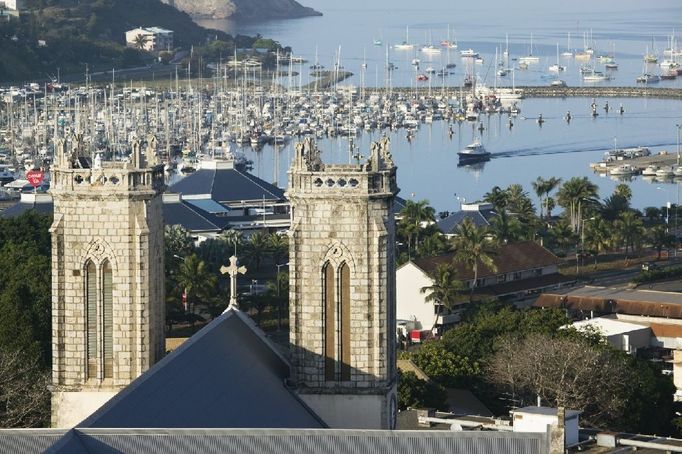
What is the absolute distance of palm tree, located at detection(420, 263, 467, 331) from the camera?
259 feet

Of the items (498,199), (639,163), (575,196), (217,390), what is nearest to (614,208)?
(575,196)

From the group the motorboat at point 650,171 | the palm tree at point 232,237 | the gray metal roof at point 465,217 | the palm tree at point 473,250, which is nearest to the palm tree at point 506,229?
the gray metal roof at point 465,217

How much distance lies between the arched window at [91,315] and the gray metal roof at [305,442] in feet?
26.3

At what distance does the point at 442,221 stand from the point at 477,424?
60.0 meters

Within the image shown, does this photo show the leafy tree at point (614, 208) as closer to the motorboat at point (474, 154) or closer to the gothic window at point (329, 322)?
the motorboat at point (474, 154)

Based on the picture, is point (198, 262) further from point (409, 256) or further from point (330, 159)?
point (330, 159)

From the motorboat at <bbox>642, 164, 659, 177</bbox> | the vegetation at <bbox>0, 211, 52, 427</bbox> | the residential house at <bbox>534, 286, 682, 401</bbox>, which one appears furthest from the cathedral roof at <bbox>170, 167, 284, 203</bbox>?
the motorboat at <bbox>642, 164, 659, 177</bbox>

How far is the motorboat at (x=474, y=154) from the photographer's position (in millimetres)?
167000

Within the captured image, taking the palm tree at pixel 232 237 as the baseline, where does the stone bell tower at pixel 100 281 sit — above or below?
above

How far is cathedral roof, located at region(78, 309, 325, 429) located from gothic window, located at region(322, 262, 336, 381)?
0.72 metres

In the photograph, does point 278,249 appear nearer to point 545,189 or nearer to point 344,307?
point 545,189

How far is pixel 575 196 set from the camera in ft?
345

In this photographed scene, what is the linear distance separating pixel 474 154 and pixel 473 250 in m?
83.5

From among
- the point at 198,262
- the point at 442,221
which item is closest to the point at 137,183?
Answer: the point at 198,262
